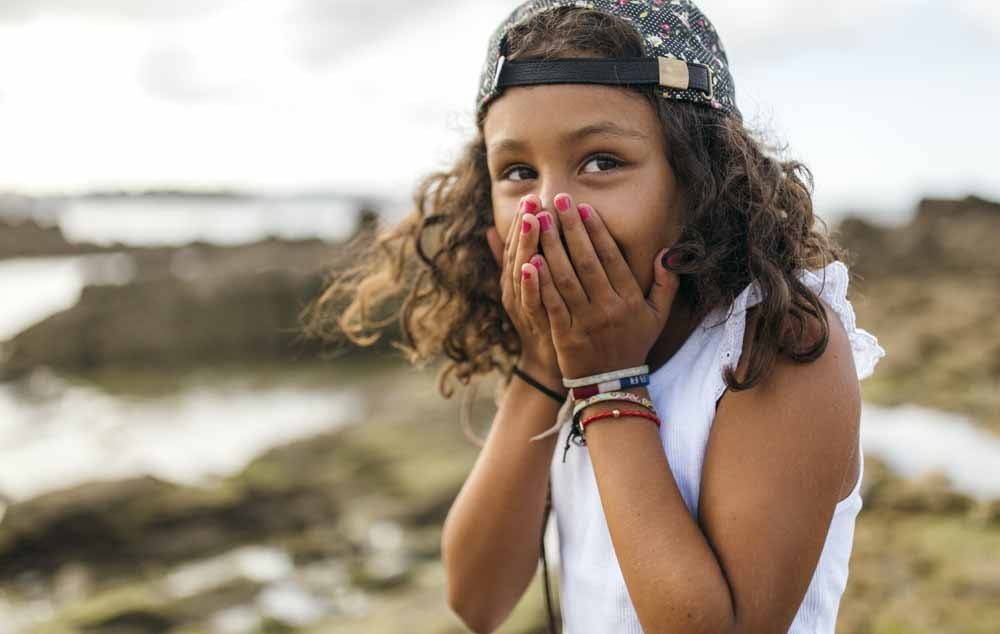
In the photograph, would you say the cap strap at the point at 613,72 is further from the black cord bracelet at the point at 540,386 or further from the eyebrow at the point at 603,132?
the black cord bracelet at the point at 540,386

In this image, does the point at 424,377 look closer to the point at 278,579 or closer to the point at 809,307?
the point at 278,579

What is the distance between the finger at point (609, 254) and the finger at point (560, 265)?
53 millimetres

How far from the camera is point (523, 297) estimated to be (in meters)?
1.63

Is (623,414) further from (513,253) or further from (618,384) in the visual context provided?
(513,253)

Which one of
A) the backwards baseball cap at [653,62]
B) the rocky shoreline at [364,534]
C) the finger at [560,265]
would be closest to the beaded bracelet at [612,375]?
the finger at [560,265]

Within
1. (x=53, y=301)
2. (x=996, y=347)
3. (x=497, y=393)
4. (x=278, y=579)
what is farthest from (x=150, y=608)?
(x=53, y=301)

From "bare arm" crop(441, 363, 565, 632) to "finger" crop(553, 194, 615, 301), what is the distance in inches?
15.9

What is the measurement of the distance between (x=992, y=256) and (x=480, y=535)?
1203 centimetres

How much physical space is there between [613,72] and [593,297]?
1.35 feet

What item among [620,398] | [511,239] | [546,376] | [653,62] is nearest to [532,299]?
[511,239]

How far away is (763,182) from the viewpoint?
1736mm

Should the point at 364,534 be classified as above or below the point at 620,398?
below

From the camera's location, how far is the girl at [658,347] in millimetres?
1412

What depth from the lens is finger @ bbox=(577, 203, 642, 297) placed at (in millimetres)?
1567
